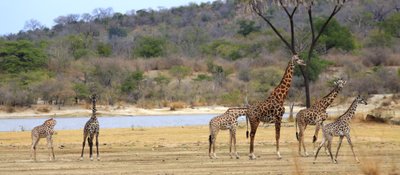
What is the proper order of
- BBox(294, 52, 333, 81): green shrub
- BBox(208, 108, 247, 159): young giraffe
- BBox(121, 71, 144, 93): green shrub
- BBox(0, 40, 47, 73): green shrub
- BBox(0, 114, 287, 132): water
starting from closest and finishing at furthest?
BBox(208, 108, 247, 159): young giraffe < BBox(0, 114, 287, 132): water < BBox(294, 52, 333, 81): green shrub < BBox(121, 71, 144, 93): green shrub < BBox(0, 40, 47, 73): green shrub

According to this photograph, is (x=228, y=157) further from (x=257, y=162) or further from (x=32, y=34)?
(x=32, y=34)

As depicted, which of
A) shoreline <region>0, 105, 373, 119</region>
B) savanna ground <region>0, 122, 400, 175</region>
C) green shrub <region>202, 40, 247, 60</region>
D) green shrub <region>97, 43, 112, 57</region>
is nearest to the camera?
savanna ground <region>0, 122, 400, 175</region>

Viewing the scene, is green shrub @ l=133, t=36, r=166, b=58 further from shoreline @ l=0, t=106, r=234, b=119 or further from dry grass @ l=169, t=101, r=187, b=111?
shoreline @ l=0, t=106, r=234, b=119

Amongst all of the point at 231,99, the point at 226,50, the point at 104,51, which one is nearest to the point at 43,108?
the point at 231,99

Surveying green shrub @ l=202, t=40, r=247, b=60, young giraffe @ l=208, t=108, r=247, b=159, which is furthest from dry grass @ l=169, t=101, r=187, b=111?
young giraffe @ l=208, t=108, r=247, b=159

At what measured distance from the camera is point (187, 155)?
22.4m

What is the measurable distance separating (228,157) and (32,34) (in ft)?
407

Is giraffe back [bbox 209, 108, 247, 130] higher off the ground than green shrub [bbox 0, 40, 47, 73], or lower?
lower

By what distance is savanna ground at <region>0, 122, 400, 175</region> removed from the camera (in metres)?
17.8

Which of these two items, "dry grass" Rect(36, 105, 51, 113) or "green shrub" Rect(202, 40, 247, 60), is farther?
"green shrub" Rect(202, 40, 247, 60)

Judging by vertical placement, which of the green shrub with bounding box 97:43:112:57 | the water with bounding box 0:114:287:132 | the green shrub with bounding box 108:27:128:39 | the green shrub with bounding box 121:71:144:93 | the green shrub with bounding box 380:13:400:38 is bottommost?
the water with bounding box 0:114:287:132

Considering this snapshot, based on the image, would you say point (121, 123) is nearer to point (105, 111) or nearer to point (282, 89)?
point (105, 111)

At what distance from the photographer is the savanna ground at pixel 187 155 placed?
17.8 m

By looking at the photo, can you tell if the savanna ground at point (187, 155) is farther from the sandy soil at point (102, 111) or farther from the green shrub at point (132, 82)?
the green shrub at point (132, 82)
